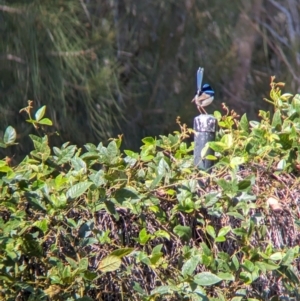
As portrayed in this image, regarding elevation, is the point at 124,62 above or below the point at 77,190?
below

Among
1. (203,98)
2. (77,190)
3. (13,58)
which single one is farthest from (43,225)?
(13,58)

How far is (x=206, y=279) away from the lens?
1503 millimetres

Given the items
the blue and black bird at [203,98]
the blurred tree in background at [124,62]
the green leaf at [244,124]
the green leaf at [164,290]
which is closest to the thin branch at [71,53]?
the blurred tree in background at [124,62]

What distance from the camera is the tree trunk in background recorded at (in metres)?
5.39

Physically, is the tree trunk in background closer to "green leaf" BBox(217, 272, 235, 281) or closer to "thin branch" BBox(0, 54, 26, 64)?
"thin branch" BBox(0, 54, 26, 64)

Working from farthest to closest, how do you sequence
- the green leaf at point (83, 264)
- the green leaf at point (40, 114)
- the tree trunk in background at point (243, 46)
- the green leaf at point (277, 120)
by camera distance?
the tree trunk in background at point (243, 46) → the green leaf at point (277, 120) → the green leaf at point (40, 114) → the green leaf at point (83, 264)

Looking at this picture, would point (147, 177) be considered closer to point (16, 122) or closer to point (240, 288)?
point (240, 288)

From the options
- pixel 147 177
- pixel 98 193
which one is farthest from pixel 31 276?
pixel 147 177

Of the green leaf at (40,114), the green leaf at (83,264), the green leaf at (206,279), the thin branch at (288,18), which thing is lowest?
the thin branch at (288,18)

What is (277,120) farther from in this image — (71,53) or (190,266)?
(71,53)

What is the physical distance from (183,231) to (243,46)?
453 centimetres

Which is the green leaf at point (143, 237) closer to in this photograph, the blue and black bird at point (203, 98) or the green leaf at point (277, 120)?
the green leaf at point (277, 120)

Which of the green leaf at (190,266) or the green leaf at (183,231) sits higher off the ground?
the green leaf at (183,231)

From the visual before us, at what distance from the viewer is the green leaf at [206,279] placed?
1.50 meters
